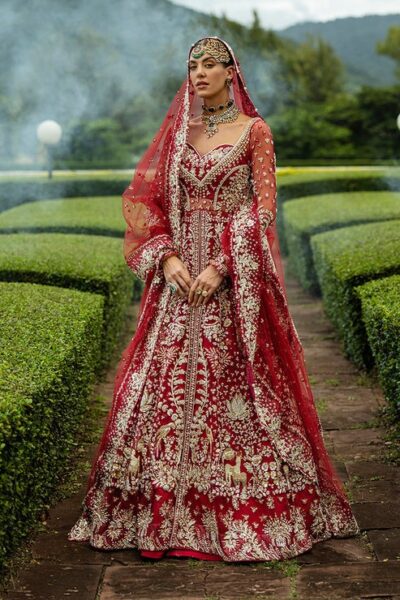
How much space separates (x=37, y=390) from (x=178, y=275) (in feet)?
2.15

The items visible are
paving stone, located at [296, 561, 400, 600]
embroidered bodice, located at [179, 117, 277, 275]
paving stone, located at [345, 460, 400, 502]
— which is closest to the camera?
paving stone, located at [296, 561, 400, 600]

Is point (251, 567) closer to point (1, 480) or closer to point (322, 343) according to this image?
point (1, 480)

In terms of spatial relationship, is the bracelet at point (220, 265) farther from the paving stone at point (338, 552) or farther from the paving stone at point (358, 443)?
the paving stone at point (358, 443)

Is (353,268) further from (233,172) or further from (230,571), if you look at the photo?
(230,571)

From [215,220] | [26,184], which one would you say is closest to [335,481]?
[215,220]

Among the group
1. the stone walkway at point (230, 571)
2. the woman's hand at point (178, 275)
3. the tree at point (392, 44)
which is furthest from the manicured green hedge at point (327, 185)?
the tree at point (392, 44)

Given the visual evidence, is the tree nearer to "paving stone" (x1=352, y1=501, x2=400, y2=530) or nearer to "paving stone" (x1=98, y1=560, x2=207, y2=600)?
"paving stone" (x1=352, y1=501, x2=400, y2=530)

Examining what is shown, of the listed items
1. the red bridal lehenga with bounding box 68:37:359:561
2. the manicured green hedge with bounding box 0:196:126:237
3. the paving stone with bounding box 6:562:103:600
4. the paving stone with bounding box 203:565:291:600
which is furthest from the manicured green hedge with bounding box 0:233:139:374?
the paving stone with bounding box 203:565:291:600

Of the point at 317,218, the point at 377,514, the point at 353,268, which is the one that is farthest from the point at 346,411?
the point at 317,218

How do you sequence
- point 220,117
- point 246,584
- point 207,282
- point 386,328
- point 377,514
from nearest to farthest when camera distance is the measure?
point 246,584
point 207,282
point 220,117
point 377,514
point 386,328

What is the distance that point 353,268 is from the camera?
5.68 m

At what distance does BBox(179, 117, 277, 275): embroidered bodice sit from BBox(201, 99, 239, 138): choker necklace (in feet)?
0.23

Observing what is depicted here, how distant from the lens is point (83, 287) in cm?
551

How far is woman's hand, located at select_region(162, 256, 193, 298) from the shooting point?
10.7ft
